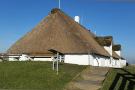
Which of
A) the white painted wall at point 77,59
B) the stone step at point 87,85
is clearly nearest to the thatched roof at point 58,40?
the white painted wall at point 77,59

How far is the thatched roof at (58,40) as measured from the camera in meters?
15.4

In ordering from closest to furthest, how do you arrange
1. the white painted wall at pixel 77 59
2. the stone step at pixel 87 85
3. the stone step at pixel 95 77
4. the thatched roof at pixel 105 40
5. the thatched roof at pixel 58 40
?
the stone step at pixel 87 85
the stone step at pixel 95 77
the white painted wall at pixel 77 59
the thatched roof at pixel 58 40
the thatched roof at pixel 105 40

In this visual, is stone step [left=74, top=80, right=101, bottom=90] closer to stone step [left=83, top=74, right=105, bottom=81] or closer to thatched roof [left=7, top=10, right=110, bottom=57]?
stone step [left=83, top=74, right=105, bottom=81]

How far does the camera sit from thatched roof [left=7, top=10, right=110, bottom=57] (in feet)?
50.6

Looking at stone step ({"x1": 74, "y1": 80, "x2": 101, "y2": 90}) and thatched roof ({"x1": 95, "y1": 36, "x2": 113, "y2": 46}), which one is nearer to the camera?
stone step ({"x1": 74, "y1": 80, "x2": 101, "y2": 90})

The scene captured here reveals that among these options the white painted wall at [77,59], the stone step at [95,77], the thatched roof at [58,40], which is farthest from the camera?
the thatched roof at [58,40]

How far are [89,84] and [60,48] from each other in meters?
9.51

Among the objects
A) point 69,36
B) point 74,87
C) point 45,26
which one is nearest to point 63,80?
Answer: point 74,87

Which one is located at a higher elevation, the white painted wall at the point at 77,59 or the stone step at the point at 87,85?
the white painted wall at the point at 77,59

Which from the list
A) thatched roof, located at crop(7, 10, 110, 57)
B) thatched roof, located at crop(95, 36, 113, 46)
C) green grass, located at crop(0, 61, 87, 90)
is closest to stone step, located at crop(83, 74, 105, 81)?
green grass, located at crop(0, 61, 87, 90)

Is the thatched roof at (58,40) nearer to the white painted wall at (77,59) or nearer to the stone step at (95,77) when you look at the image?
the white painted wall at (77,59)

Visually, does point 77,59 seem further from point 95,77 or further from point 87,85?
point 87,85

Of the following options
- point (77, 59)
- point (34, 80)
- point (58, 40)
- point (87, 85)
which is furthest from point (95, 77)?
point (58, 40)

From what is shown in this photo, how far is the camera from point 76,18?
1148 inches
